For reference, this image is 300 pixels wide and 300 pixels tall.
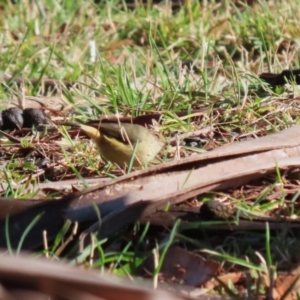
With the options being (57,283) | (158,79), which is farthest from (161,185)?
(158,79)

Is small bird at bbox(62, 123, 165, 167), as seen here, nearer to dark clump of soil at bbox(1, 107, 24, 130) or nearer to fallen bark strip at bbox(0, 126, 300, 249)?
fallen bark strip at bbox(0, 126, 300, 249)

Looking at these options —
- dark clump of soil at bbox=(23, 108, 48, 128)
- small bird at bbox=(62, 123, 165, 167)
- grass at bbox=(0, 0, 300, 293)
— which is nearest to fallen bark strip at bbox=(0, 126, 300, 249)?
grass at bbox=(0, 0, 300, 293)

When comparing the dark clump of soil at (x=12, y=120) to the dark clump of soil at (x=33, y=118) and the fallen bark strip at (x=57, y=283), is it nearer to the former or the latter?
the dark clump of soil at (x=33, y=118)

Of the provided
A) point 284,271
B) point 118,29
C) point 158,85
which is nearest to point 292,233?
point 284,271

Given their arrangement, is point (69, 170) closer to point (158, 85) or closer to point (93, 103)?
point (93, 103)

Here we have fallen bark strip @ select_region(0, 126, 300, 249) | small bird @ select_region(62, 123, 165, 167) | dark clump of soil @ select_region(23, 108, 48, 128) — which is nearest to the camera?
fallen bark strip @ select_region(0, 126, 300, 249)

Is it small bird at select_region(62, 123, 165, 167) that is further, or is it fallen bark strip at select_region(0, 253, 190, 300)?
small bird at select_region(62, 123, 165, 167)

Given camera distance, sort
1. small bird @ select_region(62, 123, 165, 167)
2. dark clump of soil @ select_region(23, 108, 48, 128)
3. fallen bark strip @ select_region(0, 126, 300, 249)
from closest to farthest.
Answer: fallen bark strip @ select_region(0, 126, 300, 249) → small bird @ select_region(62, 123, 165, 167) → dark clump of soil @ select_region(23, 108, 48, 128)
